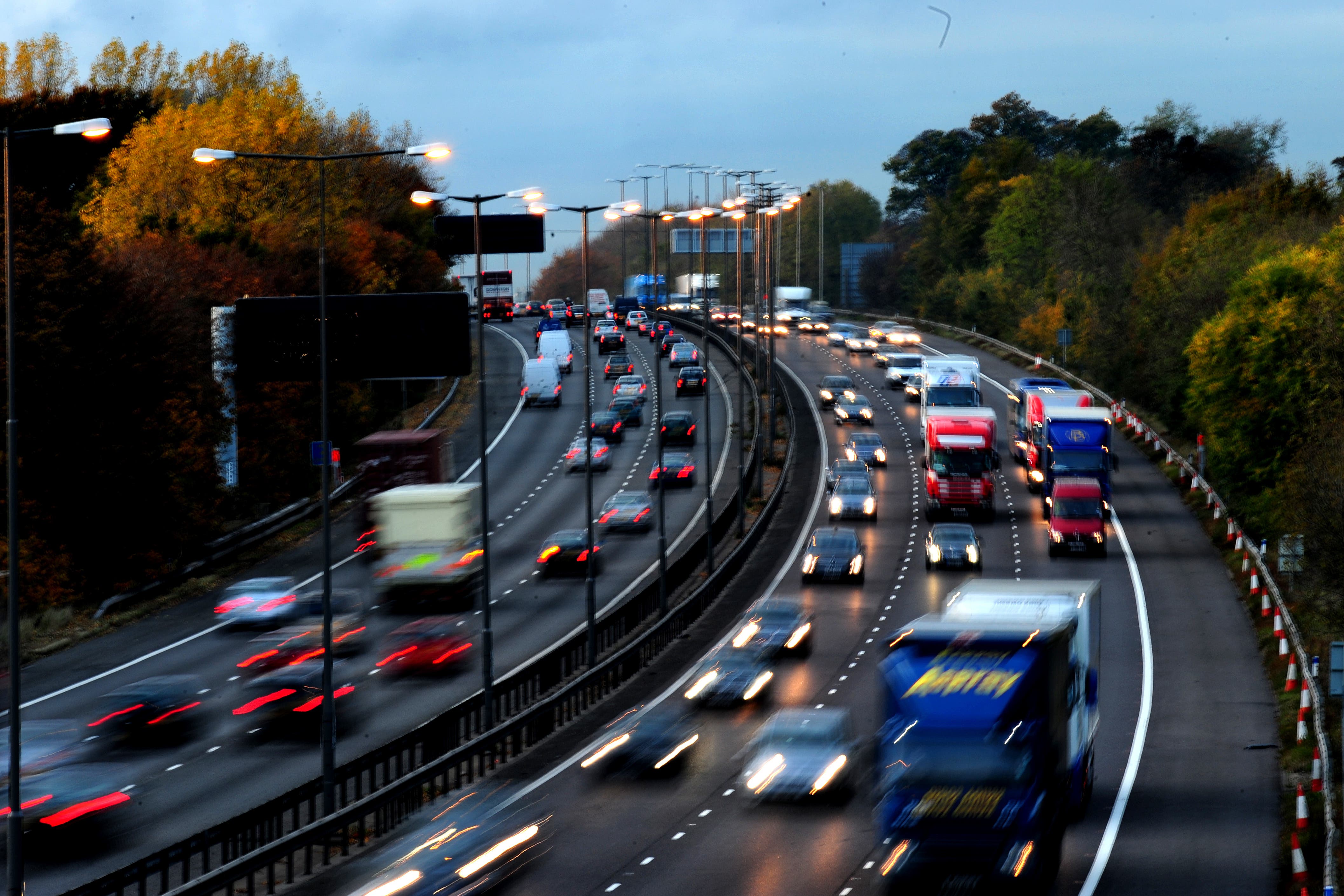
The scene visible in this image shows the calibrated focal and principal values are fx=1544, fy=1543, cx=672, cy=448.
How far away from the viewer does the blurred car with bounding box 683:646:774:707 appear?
115 ft

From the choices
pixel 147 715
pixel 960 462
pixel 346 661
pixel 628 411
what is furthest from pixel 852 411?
pixel 147 715

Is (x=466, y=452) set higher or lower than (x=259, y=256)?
lower

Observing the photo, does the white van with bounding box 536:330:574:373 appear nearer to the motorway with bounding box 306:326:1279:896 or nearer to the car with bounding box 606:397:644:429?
the car with bounding box 606:397:644:429

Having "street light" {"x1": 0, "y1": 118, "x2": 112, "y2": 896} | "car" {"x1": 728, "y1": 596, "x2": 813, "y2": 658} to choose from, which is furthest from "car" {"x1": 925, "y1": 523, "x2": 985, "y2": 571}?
"street light" {"x1": 0, "y1": 118, "x2": 112, "y2": 896}

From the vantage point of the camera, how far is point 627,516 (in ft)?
201

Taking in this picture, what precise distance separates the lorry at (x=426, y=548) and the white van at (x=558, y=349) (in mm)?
53239

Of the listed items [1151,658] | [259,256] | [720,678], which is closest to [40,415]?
[259,256]

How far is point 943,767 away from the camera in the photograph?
62.7ft

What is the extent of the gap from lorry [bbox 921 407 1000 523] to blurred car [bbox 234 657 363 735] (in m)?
27.9

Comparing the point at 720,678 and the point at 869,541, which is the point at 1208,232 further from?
the point at 720,678

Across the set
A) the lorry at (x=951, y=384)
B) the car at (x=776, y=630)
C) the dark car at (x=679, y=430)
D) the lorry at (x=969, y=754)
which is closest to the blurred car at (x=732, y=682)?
the car at (x=776, y=630)

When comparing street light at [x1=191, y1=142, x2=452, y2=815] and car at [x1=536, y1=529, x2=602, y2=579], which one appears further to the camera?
car at [x1=536, y1=529, x2=602, y2=579]

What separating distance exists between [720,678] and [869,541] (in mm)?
22895

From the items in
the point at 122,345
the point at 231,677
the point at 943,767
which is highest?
the point at 122,345
